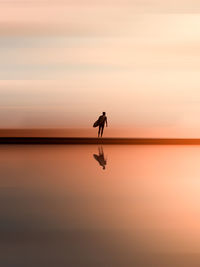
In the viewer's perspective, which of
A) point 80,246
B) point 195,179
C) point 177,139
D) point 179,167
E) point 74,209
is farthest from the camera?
point 177,139

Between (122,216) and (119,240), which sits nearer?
(119,240)

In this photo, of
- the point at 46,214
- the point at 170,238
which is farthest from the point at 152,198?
the point at 170,238

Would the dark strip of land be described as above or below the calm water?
above

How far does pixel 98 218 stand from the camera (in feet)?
18.7

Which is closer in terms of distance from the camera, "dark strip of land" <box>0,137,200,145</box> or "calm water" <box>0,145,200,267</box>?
"calm water" <box>0,145,200,267</box>

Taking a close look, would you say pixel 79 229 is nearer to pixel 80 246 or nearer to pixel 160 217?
pixel 80 246

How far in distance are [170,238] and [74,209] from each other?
1755 millimetres

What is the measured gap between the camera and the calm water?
160 inches

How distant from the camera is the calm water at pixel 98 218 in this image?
13.4ft

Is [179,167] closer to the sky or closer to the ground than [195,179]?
closer to the sky

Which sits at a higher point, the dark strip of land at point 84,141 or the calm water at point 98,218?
the dark strip of land at point 84,141

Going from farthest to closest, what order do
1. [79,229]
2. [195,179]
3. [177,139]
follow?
[177,139] → [195,179] → [79,229]

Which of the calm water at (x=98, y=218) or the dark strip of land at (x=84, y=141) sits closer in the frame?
the calm water at (x=98, y=218)

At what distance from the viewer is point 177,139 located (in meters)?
23.7
